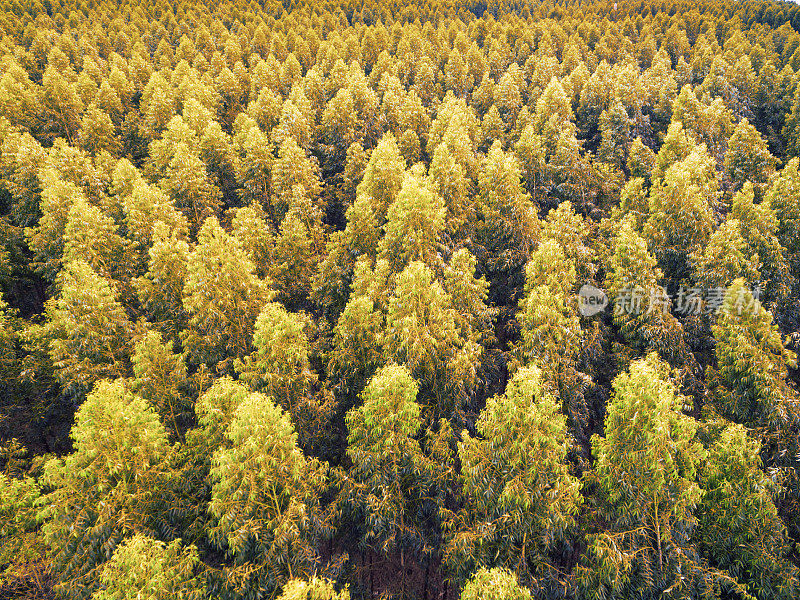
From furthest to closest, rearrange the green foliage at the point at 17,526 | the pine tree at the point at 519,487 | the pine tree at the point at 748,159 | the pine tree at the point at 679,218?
the pine tree at the point at 748,159, the pine tree at the point at 679,218, the green foliage at the point at 17,526, the pine tree at the point at 519,487

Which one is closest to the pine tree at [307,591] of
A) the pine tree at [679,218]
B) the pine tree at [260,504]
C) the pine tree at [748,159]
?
the pine tree at [260,504]

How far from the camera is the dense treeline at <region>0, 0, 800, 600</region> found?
16516 mm

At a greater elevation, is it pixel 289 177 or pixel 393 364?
pixel 289 177

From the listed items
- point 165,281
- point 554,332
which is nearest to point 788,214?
point 554,332

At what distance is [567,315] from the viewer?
967 inches

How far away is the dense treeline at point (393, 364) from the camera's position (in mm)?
16516

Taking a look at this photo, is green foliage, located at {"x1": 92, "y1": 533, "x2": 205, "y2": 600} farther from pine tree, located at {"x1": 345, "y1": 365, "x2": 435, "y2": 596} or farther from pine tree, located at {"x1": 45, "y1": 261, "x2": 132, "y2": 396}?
pine tree, located at {"x1": 45, "y1": 261, "x2": 132, "y2": 396}

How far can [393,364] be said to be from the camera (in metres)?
20.8

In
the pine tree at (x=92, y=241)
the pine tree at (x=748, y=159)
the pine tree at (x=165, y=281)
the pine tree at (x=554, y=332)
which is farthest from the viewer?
the pine tree at (x=748, y=159)

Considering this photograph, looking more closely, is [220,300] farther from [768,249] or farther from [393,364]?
[768,249]

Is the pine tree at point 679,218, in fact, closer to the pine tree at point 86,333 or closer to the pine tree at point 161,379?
the pine tree at point 161,379

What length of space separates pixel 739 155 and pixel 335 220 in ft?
115

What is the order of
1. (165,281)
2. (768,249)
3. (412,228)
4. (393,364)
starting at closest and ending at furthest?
(393,364), (412,228), (165,281), (768,249)

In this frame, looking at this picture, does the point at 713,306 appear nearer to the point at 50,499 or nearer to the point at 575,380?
the point at 575,380
